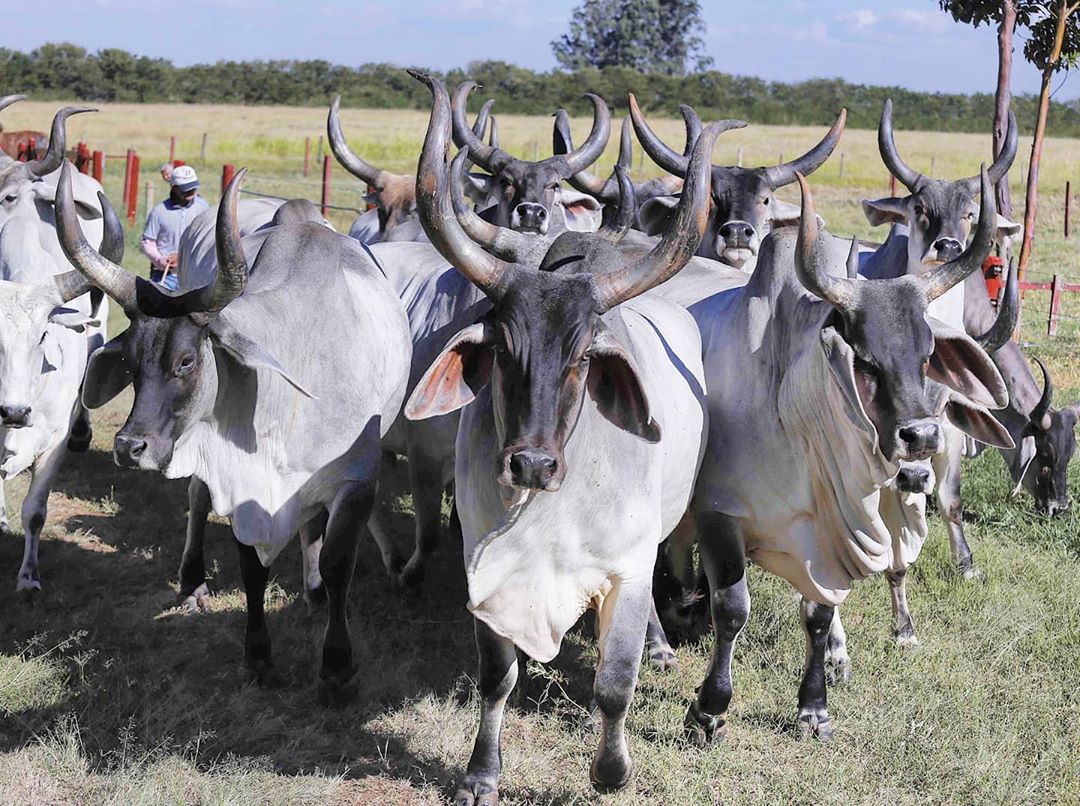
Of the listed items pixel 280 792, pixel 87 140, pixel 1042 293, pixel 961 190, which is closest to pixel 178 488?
pixel 280 792

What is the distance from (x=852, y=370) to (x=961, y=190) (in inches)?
153

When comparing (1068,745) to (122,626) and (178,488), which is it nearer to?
(122,626)

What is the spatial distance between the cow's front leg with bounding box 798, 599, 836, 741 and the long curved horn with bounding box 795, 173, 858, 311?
1328 millimetres

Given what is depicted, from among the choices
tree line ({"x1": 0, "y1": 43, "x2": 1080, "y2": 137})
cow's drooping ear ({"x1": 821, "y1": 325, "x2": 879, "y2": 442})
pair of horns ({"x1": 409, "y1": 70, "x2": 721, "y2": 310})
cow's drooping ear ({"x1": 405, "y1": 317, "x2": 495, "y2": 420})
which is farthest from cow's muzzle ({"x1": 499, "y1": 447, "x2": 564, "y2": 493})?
tree line ({"x1": 0, "y1": 43, "x2": 1080, "y2": 137})

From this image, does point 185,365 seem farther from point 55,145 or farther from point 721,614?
point 55,145

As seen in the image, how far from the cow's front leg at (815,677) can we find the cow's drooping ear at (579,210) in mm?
4420

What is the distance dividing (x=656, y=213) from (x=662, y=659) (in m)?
3.18

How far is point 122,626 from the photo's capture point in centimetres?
586

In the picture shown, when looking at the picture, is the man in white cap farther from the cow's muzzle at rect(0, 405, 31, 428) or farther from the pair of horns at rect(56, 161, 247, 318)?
the pair of horns at rect(56, 161, 247, 318)

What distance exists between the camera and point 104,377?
4.95 m

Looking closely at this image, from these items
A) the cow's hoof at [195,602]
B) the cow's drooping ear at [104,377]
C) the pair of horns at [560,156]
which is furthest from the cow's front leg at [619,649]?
the pair of horns at [560,156]

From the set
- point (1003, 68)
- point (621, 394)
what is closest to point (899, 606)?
point (621, 394)

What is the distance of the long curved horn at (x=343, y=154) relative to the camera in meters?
7.38

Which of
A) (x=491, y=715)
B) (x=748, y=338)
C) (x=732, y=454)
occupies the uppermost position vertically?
(x=748, y=338)
